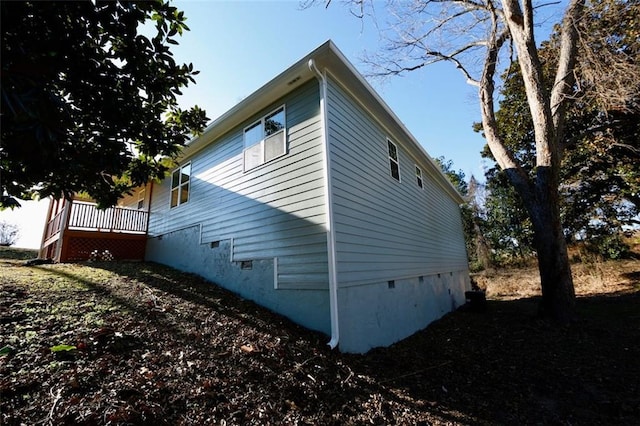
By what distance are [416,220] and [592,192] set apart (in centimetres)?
1093

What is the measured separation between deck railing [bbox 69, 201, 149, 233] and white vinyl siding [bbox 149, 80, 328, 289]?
4.80 meters

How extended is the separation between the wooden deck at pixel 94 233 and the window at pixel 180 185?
6.88 feet

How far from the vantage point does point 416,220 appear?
9.58m

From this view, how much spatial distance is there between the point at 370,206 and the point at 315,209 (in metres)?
1.75

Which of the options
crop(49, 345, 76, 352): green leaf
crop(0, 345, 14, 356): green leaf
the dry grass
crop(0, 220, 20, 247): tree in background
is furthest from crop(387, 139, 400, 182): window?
crop(0, 220, 20, 247): tree in background

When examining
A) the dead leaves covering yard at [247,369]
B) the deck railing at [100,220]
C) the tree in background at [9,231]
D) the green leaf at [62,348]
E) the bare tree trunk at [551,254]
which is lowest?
the dead leaves covering yard at [247,369]

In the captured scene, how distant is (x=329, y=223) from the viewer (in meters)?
4.90

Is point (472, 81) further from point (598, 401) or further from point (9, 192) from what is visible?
point (9, 192)

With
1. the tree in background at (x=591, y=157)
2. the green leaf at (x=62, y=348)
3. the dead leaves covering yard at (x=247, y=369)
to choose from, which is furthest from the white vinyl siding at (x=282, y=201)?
the tree in background at (x=591, y=157)

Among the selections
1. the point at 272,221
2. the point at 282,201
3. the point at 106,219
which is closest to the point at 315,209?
the point at 282,201

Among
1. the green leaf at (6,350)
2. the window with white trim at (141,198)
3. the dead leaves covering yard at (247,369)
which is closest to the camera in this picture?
the dead leaves covering yard at (247,369)

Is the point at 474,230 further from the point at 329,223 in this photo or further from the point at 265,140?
the point at 329,223

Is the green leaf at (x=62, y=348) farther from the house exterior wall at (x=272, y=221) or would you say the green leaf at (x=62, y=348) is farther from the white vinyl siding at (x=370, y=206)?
the white vinyl siding at (x=370, y=206)

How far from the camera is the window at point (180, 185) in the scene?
30.8ft
